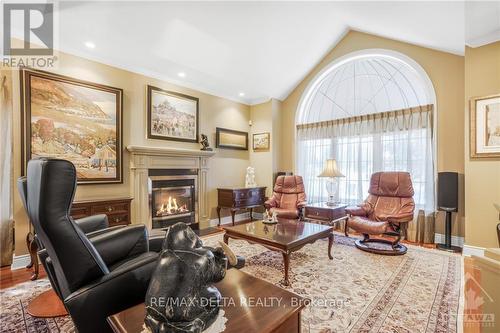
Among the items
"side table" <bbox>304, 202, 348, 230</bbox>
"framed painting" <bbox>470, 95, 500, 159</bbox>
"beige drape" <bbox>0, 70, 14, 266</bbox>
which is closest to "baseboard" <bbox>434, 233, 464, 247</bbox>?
"framed painting" <bbox>470, 95, 500, 159</bbox>

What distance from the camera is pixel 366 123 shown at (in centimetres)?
451

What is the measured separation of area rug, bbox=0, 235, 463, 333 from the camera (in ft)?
5.93

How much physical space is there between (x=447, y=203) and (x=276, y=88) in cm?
365

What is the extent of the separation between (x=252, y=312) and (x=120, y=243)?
117 centimetres

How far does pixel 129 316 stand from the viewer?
1.16m

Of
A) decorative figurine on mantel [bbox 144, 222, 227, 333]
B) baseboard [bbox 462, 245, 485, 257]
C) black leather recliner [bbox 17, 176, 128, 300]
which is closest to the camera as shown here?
decorative figurine on mantel [bbox 144, 222, 227, 333]

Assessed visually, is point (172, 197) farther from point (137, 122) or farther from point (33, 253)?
point (33, 253)

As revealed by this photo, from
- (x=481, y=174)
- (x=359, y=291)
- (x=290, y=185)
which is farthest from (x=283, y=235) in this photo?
(x=481, y=174)

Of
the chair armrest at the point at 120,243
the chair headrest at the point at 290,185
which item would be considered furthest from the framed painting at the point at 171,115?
the chair armrest at the point at 120,243

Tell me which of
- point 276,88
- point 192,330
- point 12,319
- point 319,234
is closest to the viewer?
point 192,330

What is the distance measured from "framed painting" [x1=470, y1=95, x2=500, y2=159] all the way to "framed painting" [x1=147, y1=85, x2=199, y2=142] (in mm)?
4305

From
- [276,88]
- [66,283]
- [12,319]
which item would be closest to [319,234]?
[66,283]

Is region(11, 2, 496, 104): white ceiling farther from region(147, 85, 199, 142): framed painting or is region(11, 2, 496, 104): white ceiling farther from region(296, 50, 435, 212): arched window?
region(296, 50, 435, 212): arched window

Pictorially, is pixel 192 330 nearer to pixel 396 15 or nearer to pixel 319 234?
pixel 319 234
